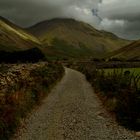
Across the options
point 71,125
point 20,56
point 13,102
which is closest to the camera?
point 71,125

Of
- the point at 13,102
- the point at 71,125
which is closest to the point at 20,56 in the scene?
the point at 13,102

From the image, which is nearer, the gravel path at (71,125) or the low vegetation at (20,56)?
the gravel path at (71,125)

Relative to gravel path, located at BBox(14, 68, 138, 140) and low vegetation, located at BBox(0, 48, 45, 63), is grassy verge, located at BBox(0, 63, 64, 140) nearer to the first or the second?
gravel path, located at BBox(14, 68, 138, 140)

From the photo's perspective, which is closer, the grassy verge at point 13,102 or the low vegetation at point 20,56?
the grassy verge at point 13,102

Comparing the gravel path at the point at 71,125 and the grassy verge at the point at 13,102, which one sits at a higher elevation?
the grassy verge at the point at 13,102

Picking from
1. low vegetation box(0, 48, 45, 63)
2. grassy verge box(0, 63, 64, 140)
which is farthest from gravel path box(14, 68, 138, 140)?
low vegetation box(0, 48, 45, 63)

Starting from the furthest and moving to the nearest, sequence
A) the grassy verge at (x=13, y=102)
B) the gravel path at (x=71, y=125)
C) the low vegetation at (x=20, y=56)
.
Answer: the low vegetation at (x=20, y=56)
the grassy verge at (x=13, y=102)
the gravel path at (x=71, y=125)

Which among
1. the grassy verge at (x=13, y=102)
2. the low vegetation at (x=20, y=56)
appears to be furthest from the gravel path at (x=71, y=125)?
the low vegetation at (x=20, y=56)

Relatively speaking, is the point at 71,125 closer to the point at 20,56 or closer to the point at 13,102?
the point at 13,102

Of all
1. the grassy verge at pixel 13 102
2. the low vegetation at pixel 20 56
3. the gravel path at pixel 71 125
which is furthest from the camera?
the low vegetation at pixel 20 56

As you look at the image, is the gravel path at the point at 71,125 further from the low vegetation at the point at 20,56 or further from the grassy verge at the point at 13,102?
the low vegetation at the point at 20,56

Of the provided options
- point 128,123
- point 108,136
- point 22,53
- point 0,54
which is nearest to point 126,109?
point 128,123

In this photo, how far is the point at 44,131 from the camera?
17766 mm

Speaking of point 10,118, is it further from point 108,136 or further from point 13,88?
point 13,88
